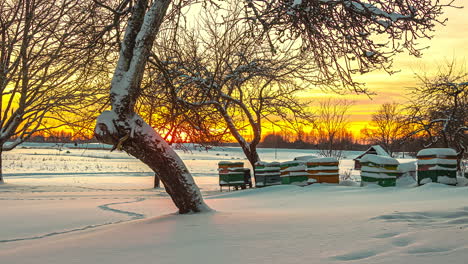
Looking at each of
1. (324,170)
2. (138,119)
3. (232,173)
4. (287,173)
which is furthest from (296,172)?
(138,119)

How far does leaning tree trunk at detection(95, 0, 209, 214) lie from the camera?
660cm

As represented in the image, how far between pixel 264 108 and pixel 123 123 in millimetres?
12360

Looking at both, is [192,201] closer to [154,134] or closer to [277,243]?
[154,134]

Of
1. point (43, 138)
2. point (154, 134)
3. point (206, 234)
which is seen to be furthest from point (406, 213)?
point (43, 138)

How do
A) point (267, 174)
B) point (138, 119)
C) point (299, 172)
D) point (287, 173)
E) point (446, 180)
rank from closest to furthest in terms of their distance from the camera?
point (138, 119) < point (446, 180) < point (299, 172) < point (287, 173) < point (267, 174)

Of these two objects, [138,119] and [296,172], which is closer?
[138,119]

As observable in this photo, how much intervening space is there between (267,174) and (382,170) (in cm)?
487

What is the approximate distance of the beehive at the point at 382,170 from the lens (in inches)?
476

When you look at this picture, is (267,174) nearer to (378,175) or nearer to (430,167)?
(378,175)

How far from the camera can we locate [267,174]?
52.5 ft

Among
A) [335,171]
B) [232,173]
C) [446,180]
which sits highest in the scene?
[335,171]

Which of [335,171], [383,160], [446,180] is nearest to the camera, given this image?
[446,180]

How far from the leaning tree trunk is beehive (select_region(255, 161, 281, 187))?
8954 mm

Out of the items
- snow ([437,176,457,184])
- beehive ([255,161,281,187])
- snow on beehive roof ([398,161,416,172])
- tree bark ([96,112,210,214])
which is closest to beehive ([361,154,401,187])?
snow on beehive roof ([398,161,416,172])
